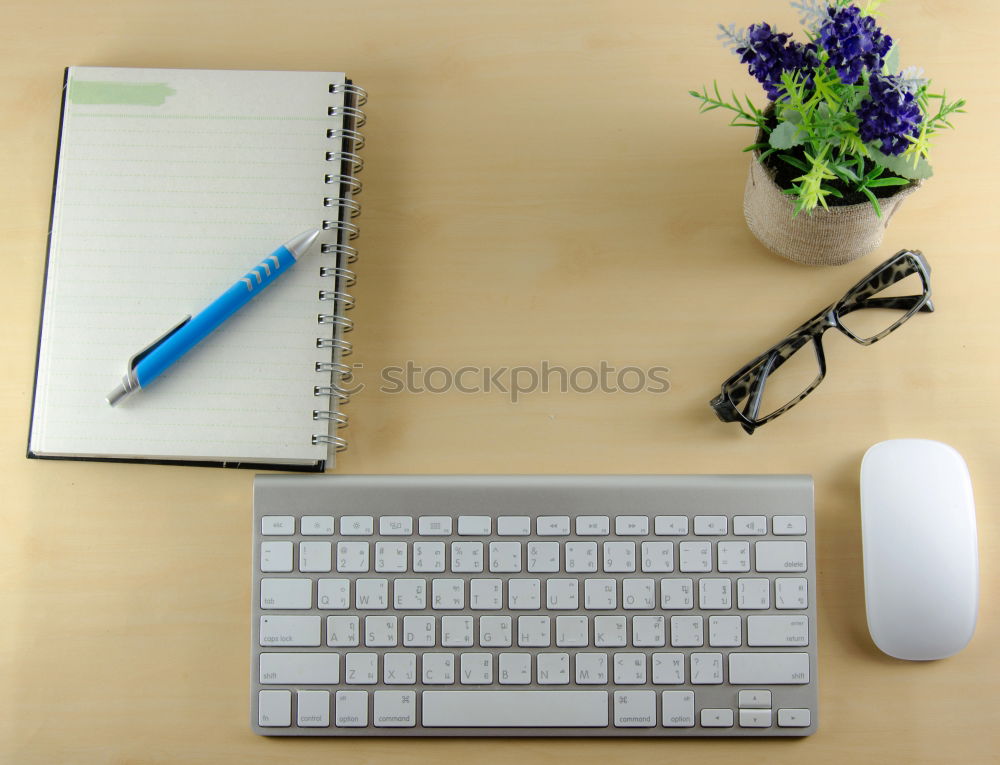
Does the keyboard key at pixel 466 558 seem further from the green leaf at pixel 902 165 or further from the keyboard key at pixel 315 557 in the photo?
the green leaf at pixel 902 165

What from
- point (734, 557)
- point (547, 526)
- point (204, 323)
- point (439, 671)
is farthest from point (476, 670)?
point (204, 323)

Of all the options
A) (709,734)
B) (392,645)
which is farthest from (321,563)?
(709,734)

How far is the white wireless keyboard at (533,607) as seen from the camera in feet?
2.07

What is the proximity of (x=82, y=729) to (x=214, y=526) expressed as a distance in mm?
198

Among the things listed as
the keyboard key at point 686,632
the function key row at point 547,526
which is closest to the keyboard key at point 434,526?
the function key row at point 547,526

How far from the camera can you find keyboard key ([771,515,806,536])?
0.64m

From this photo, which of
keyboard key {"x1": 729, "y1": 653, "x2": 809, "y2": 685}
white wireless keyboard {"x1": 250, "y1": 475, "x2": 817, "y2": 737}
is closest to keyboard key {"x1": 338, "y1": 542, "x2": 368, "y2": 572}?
white wireless keyboard {"x1": 250, "y1": 475, "x2": 817, "y2": 737}

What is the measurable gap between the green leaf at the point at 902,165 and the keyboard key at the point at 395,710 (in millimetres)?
545

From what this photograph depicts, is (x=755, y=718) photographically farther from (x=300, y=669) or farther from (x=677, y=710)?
(x=300, y=669)

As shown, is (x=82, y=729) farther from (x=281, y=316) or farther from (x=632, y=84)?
(x=632, y=84)

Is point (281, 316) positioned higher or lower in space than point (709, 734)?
higher

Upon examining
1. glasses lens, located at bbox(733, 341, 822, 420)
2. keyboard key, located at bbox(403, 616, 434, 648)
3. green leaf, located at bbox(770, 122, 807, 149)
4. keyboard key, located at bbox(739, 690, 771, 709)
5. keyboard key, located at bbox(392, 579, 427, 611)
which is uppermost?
green leaf, located at bbox(770, 122, 807, 149)

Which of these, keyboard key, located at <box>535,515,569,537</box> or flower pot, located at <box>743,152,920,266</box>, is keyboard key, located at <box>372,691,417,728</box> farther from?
flower pot, located at <box>743,152,920,266</box>

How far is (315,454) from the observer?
0.66 m
